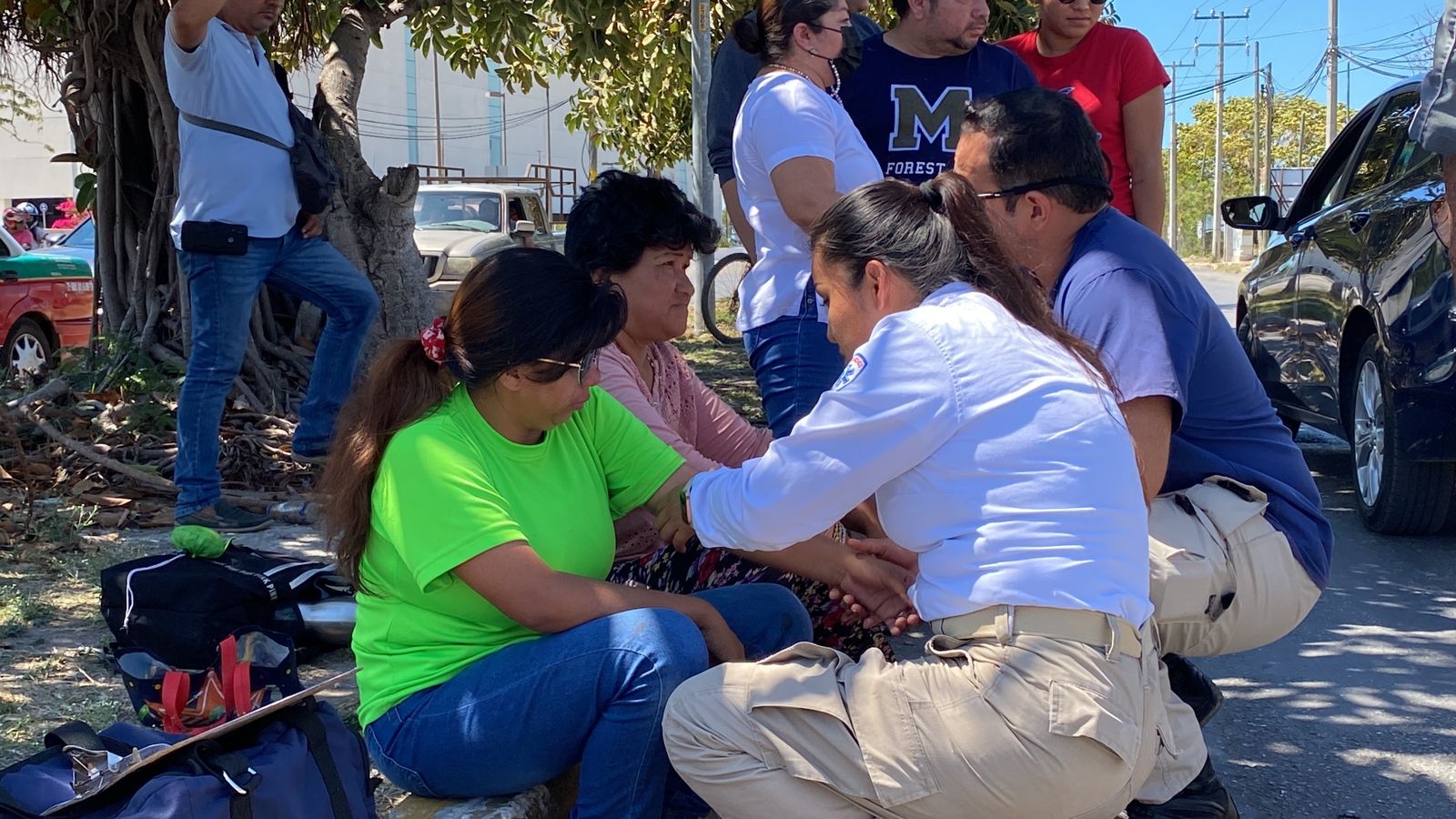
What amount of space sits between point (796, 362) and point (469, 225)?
1126cm

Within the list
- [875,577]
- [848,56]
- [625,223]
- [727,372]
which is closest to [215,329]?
[625,223]

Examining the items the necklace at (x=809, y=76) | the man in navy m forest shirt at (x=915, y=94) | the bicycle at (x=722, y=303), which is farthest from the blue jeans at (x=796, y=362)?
the bicycle at (x=722, y=303)

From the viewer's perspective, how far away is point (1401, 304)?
5266 millimetres

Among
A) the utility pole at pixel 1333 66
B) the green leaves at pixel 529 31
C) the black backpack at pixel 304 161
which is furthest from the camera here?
the utility pole at pixel 1333 66

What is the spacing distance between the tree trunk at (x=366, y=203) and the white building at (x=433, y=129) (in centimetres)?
3693

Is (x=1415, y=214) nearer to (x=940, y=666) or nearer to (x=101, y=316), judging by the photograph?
(x=940, y=666)

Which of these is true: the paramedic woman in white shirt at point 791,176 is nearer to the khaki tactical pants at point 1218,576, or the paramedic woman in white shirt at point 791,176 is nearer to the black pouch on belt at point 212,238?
the khaki tactical pants at point 1218,576

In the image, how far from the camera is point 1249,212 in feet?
21.2

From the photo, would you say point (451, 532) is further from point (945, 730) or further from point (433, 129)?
point (433, 129)

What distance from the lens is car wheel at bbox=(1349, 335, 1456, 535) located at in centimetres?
551

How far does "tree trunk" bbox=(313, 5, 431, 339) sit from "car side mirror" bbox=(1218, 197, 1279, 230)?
430 cm

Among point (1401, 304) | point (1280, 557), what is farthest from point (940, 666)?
point (1401, 304)

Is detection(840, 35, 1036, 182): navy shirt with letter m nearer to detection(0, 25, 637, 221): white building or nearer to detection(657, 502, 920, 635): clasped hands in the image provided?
detection(657, 502, 920, 635): clasped hands

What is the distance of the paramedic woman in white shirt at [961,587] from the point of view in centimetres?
214
